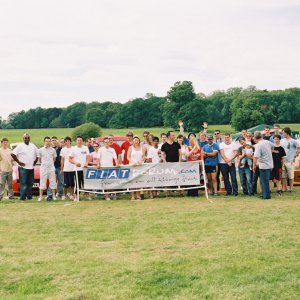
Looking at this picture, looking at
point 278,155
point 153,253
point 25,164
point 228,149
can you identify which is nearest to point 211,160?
point 228,149

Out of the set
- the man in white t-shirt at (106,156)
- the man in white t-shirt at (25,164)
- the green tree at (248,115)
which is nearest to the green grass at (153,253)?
the man in white t-shirt at (25,164)

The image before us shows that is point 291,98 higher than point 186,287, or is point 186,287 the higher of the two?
point 291,98

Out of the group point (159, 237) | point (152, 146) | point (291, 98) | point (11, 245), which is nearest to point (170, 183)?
point (152, 146)

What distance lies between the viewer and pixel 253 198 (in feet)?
43.9

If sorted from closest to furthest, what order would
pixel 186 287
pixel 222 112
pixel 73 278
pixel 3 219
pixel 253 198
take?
1. pixel 186 287
2. pixel 73 278
3. pixel 3 219
4. pixel 253 198
5. pixel 222 112

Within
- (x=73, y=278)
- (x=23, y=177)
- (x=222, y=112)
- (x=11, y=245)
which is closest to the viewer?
(x=73, y=278)

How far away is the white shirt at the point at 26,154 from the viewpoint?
14273 millimetres

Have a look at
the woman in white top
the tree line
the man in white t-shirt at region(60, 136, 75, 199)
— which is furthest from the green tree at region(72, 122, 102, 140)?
the woman in white top

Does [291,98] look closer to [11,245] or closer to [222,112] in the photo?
[222,112]

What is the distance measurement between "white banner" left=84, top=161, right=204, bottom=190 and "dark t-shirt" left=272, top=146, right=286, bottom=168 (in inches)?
92.1

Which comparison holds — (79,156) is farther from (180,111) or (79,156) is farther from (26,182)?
(180,111)

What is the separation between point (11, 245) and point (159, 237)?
252 cm

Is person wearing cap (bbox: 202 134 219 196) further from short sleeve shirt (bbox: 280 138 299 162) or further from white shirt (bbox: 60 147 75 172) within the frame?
white shirt (bbox: 60 147 75 172)

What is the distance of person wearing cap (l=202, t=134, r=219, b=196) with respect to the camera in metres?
14.3
